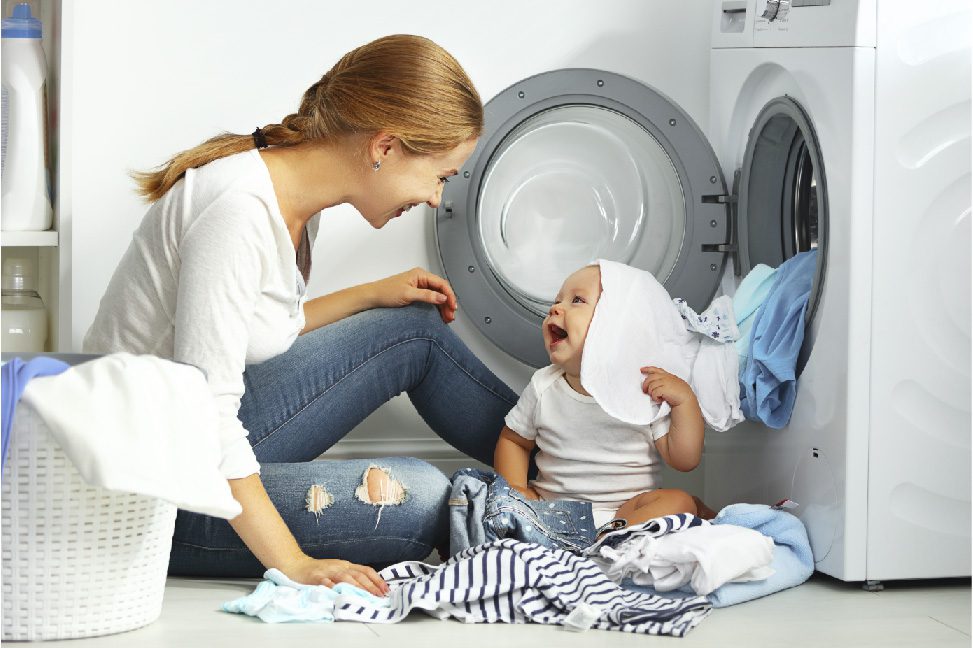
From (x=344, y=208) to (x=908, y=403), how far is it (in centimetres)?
111

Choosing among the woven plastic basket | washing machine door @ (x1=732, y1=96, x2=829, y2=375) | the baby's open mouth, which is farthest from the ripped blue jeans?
washing machine door @ (x1=732, y1=96, x2=829, y2=375)

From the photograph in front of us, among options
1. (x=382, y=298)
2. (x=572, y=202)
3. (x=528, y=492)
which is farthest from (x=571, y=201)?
(x=528, y=492)

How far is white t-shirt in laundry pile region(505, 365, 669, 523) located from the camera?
1.96m

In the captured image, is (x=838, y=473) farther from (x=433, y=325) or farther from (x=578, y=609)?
(x=433, y=325)

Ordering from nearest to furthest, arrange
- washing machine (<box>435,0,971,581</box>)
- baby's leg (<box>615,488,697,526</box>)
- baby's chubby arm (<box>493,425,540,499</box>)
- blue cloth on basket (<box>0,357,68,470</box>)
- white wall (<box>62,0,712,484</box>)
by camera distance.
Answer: blue cloth on basket (<box>0,357,68,470</box>) < washing machine (<box>435,0,971,581</box>) < baby's leg (<box>615,488,697,526</box>) < baby's chubby arm (<box>493,425,540,499</box>) < white wall (<box>62,0,712,484</box>)

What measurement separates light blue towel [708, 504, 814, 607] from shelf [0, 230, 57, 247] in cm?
118

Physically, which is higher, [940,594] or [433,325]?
[433,325]

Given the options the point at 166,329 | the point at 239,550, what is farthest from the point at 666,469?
the point at 166,329

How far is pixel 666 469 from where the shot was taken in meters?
2.46

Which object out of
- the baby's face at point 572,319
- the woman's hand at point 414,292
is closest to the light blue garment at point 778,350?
the baby's face at point 572,319

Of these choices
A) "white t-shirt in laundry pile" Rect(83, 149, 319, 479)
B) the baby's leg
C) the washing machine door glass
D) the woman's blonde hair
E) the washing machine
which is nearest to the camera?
"white t-shirt in laundry pile" Rect(83, 149, 319, 479)

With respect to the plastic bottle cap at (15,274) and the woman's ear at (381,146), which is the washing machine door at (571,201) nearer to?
the woman's ear at (381,146)

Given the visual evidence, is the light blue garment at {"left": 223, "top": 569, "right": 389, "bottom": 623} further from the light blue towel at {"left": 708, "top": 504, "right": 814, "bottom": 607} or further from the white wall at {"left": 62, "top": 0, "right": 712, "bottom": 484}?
the white wall at {"left": 62, "top": 0, "right": 712, "bottom": 484}

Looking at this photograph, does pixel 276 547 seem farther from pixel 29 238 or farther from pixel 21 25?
pixel 21 25
